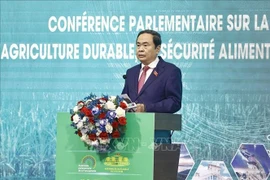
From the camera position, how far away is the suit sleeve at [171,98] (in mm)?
3244

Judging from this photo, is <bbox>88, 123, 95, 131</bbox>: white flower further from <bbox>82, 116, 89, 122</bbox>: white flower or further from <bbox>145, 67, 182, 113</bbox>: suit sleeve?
<bbox>145, 67, 182, 113</bbox>: suit sleeve

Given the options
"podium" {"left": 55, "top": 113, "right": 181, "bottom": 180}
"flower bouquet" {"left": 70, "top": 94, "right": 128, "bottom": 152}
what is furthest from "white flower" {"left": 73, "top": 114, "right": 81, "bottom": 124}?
"podium" {"left": 55, "top": 113, "right": 181, "bottom": 180}

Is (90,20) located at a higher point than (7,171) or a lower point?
higher

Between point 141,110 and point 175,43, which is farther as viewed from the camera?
point 175,43

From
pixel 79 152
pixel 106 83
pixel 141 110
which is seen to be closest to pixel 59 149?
pixel 79 152

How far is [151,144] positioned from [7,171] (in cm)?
250

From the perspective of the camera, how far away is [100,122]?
295cm

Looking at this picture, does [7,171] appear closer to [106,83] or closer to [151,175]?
[106,83]

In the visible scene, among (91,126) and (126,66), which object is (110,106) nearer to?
(91,126)

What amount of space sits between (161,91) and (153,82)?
0.25 feet

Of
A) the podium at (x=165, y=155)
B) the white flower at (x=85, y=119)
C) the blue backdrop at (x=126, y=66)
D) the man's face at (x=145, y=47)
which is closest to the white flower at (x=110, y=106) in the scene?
the white flower at (x=85, y=119)

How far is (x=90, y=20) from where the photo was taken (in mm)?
4926

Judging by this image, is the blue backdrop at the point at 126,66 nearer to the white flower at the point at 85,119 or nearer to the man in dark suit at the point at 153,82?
the man in dark suit at the point at 153,82

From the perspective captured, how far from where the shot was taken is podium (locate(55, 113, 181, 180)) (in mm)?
2959
